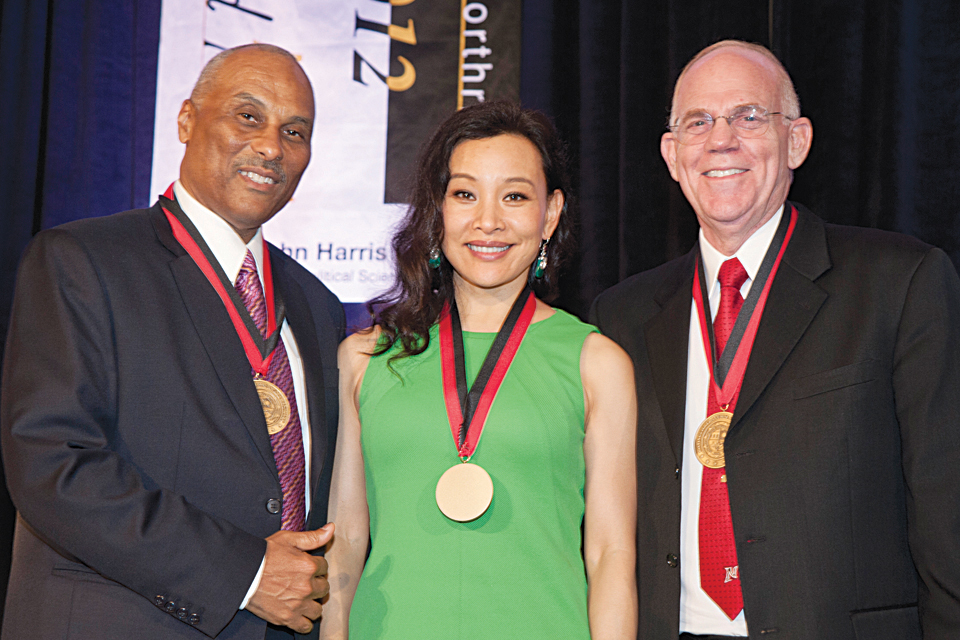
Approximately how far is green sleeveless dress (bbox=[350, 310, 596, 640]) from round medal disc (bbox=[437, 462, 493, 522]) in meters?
0.05

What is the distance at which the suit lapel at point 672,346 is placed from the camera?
225 centimetres

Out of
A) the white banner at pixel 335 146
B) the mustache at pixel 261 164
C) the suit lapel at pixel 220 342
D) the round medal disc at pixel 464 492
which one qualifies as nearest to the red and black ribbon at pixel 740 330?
the round medal disc at pixel 464 492

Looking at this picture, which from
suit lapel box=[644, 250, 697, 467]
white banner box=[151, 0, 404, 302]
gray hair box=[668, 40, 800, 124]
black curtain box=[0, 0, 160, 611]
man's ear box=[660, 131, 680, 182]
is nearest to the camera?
suit lapel box=[644, 250, 697, 467]

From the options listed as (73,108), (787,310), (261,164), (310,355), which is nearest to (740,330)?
(787,310)

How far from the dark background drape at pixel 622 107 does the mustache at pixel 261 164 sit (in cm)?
135

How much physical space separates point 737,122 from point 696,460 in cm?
99

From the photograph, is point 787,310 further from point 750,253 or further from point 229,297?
point 229,297

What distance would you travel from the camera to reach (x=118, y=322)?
80.8 inches

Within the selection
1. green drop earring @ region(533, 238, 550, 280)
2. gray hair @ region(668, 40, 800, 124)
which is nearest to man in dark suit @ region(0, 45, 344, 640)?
green drop earring @ region(533, 238, 550, 280)

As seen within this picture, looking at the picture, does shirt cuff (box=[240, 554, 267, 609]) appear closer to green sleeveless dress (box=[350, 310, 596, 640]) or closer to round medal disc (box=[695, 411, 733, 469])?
green sleeveless dress (box=[350, 310, 596, 640])

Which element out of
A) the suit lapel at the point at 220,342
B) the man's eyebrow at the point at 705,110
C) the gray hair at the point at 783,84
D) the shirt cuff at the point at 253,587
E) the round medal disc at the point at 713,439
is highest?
the gray hair at the point at 783,84

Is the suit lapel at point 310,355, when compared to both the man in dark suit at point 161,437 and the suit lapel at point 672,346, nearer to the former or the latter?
the man in dark suit at point 161,437

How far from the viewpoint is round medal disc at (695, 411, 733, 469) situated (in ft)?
7.05

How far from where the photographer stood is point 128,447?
2.01 metres
